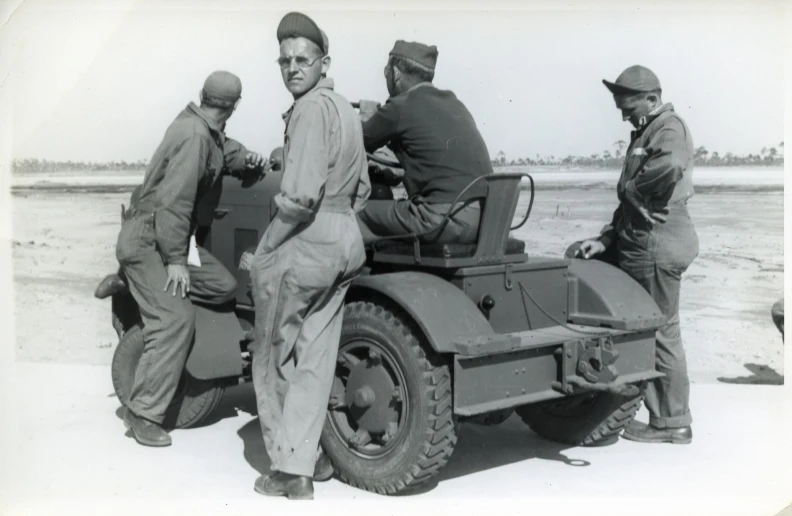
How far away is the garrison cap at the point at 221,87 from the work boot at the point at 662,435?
10.9 feet

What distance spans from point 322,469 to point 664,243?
2543 mm

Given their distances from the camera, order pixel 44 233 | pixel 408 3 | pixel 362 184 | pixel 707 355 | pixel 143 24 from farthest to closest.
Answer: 1. pixel 44 233
2. pixel 707 355
3. pixel 143 24
4. pixel 408 3
5. pixel 362 184

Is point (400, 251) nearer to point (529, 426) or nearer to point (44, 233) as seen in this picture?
point (529, 426)

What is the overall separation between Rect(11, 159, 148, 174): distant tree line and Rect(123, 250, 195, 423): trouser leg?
347 centimetres

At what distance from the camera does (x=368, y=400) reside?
5152 millimetres

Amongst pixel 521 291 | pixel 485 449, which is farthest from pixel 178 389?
pixel 521 291

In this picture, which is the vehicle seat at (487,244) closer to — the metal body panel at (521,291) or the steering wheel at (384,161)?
the metal body panel at (521,291)

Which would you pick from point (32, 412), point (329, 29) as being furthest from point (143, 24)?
point (32, 412)

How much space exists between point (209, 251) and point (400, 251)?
1.78 m

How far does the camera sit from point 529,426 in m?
6.48

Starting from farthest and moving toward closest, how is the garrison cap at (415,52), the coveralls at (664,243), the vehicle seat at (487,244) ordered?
1. the coveralls at (664,243)
2. the garrison cap at (415,52)
3. the vehicle seat at (487,244)

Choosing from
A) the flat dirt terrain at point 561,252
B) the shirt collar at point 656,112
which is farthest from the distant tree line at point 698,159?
the shirt collar at point 656,112

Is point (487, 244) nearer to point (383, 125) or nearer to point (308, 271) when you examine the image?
point (383, 125)

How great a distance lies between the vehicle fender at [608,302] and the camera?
565cm
